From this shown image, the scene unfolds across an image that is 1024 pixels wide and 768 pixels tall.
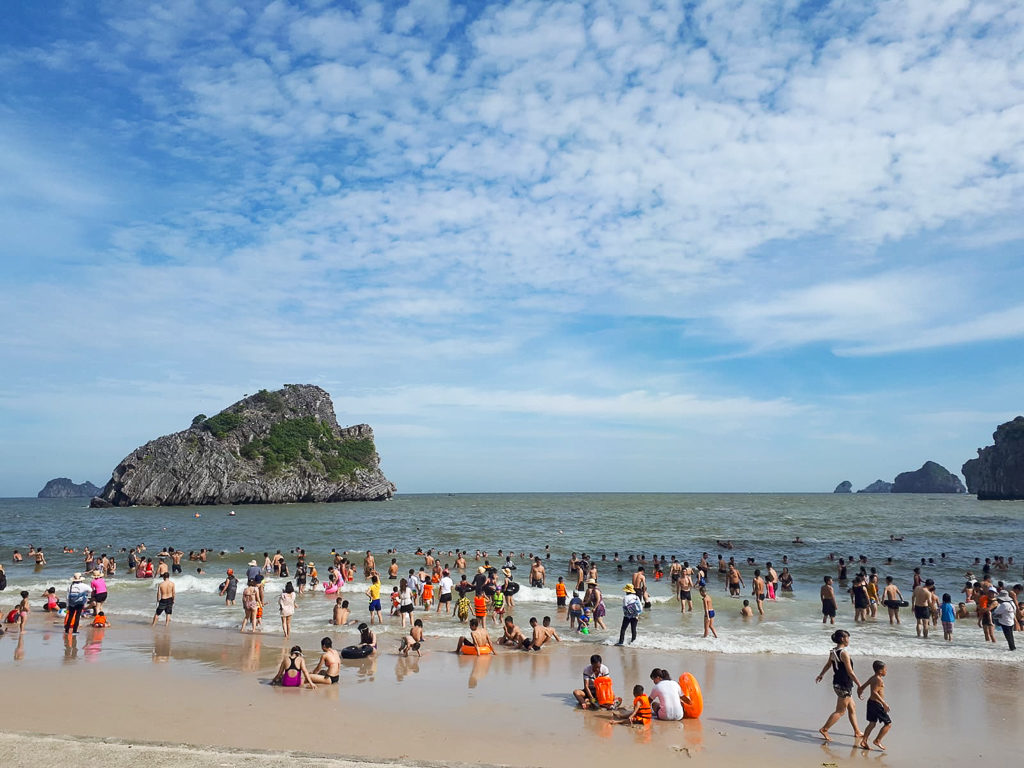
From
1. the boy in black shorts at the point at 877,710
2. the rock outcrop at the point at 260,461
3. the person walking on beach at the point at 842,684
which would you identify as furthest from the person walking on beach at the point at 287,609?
the rock outcrop at the point at 260,461

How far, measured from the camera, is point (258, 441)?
117000mm

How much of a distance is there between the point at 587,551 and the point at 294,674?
35150 millimetres

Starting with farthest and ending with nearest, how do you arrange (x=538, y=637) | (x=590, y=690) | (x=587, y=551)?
(x=587, y=551)
(x=538, y=637)
(x=590, y=690)

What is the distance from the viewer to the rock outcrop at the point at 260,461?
4114 inches

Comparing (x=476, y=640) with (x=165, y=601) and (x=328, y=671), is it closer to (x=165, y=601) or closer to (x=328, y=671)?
(x=328, y=671)

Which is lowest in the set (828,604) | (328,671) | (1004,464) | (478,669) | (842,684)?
(478,669)

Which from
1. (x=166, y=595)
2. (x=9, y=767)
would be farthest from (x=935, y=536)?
(x=9, y=767)

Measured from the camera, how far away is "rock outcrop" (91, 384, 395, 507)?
104500 mm

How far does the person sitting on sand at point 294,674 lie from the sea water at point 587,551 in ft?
16.8

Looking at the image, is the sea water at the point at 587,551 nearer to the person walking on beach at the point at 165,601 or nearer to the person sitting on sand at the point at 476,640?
the person walking on beach at the point at 165,601

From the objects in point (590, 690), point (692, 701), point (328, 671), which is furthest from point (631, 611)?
point (328, 671)

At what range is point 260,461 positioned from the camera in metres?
113

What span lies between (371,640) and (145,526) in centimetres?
6094

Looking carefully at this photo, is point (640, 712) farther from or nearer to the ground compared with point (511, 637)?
farther from the ground
